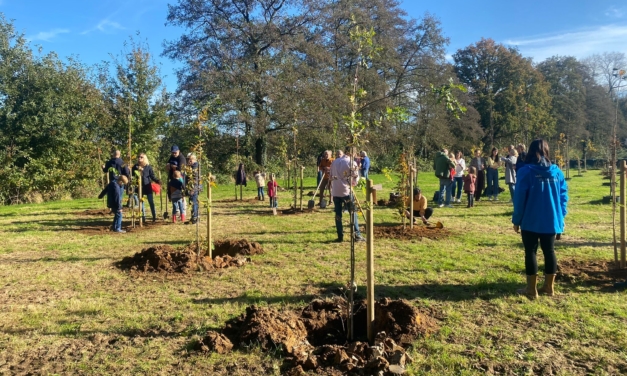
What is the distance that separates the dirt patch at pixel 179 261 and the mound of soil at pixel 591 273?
4.54m

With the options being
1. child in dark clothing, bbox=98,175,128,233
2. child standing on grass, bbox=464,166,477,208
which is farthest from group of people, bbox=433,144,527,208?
child in dark clothing, bbox=98,175,128,233

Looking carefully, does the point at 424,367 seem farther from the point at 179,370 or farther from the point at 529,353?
the point at 179,370

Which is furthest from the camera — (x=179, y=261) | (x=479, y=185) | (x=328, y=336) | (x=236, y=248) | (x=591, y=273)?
(x=479, y=185)

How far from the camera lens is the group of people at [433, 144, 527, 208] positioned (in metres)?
12.7

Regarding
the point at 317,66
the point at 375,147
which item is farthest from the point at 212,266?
the point at 375,147

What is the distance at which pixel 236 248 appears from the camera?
24.4 ft

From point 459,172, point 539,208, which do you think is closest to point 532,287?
point 539,208

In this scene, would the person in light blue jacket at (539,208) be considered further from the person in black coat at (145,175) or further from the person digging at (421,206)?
the person in black coat at (145,175)

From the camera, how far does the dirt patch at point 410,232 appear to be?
850 centimetres

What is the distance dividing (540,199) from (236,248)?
4.75 meters

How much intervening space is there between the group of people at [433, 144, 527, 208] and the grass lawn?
3539 mm

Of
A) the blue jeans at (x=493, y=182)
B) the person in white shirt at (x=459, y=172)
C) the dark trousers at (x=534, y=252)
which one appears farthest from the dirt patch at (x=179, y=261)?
the blue jeans at (x=493, y=182)

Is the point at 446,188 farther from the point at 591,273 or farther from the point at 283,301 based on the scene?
the point at 283,301

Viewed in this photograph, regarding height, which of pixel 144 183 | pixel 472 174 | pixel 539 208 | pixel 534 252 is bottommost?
pixel 534 252
